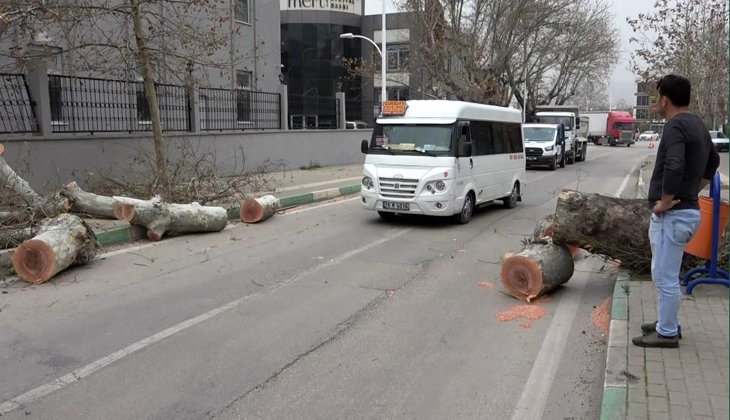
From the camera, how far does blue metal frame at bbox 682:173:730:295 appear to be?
17.4ft

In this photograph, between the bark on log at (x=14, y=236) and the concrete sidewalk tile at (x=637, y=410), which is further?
the bark on log at (x=14, y=236)

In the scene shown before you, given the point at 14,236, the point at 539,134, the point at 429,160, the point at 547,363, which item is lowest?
the point at 547,363

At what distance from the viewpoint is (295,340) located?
5.19m

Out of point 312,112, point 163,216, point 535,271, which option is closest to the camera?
point 535,271

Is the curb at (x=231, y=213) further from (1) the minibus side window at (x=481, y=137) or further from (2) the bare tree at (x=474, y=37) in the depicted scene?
(2) the bare tree at (x=474, y=37)

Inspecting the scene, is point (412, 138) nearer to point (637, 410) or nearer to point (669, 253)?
point (669, 253)

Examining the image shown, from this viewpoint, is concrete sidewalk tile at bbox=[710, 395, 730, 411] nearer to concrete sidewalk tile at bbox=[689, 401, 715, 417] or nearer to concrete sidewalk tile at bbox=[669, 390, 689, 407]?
concrete sidewalk tile at bbox=[689, 401, 715, 417]

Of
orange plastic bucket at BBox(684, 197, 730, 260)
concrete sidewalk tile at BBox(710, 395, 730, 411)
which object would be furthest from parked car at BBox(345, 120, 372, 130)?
concrete sidewalk tile at BBox(710, 395, 730, 411)

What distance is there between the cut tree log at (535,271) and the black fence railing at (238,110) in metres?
12.3

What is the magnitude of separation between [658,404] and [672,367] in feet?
2.21

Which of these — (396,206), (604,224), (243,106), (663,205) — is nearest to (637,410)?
(663,205)

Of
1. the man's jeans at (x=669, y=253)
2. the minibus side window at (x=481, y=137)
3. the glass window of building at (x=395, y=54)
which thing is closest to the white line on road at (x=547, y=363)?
the man's jeans at (x=669, y=253)

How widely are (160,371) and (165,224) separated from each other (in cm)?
545

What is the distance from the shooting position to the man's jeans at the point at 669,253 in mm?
4324
